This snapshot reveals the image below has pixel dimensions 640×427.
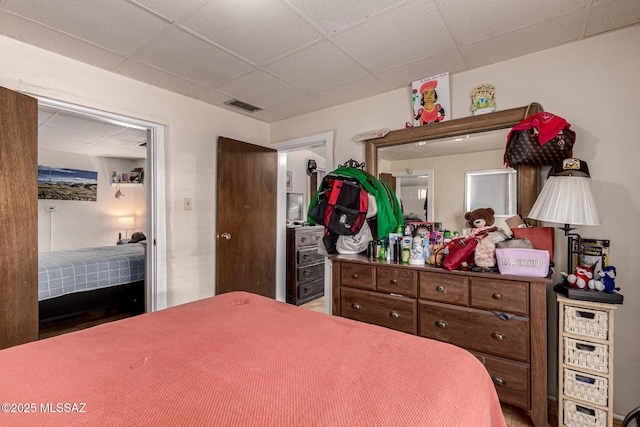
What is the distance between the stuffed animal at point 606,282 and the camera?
1565 millimetres

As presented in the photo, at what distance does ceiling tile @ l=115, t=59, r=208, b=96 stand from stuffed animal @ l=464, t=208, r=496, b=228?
2.57 meters

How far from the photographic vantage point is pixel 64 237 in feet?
16.7

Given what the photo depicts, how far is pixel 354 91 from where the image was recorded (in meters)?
2.75

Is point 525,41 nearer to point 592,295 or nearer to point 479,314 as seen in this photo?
point 592,295

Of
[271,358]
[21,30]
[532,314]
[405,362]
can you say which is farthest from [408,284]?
[21,30]

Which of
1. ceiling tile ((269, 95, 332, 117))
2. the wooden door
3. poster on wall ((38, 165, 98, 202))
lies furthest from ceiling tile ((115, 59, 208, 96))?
poster on wall ((38, 165, 98, 202))

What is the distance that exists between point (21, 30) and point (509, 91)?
3.30 meters

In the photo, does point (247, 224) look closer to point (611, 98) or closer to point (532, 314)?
point (532, 314)

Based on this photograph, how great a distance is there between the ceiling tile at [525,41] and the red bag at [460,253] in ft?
4.29

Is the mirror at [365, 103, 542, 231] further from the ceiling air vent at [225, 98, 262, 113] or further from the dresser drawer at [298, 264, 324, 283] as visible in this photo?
the dresser drawer at [298, 264, 324, 283]

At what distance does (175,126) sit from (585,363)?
3518 millimetres

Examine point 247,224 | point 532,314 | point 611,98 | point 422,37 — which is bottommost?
point 532,314

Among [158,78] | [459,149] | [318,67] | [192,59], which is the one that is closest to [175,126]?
[158,78]

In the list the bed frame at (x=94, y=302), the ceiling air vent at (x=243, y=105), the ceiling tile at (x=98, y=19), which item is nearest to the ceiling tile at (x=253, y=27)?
the ceiling tile at (x=98, y=19)
